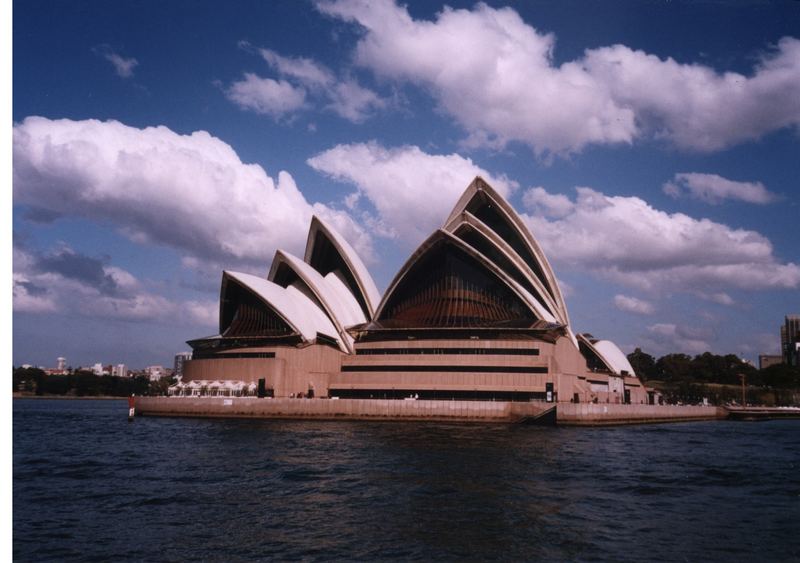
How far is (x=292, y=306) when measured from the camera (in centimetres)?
6488

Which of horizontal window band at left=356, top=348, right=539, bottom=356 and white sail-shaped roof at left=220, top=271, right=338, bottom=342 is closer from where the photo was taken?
horizontal window band at left=356, top=348, right=539, bottom=356

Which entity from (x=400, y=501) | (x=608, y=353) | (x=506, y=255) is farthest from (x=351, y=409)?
(x=608, y=353)

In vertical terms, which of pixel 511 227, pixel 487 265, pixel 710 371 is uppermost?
pixel 511 227

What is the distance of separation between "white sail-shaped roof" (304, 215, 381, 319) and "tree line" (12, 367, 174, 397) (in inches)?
2952

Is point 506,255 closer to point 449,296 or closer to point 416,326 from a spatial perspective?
point 449,296

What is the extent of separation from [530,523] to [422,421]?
3699 centimetres

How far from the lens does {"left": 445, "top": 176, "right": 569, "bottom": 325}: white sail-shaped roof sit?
67.4m

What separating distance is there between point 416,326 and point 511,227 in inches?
625

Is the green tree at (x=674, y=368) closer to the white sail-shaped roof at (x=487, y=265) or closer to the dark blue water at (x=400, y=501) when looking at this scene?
the white sail-shaped roof at (x=487, y=265)

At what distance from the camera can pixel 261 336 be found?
63.4 meters

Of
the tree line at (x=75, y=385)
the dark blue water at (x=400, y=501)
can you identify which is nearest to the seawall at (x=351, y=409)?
the dark blue water at (x=400, y=501)

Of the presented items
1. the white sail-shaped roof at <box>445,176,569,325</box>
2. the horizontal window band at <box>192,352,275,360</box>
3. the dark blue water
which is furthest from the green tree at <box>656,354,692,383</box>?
the dark blue water

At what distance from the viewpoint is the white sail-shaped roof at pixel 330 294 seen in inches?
2660

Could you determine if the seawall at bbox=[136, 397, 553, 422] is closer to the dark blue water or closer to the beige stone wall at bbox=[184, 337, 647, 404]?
the beige stone wall at bbox=[184, 337, 647, 404]
